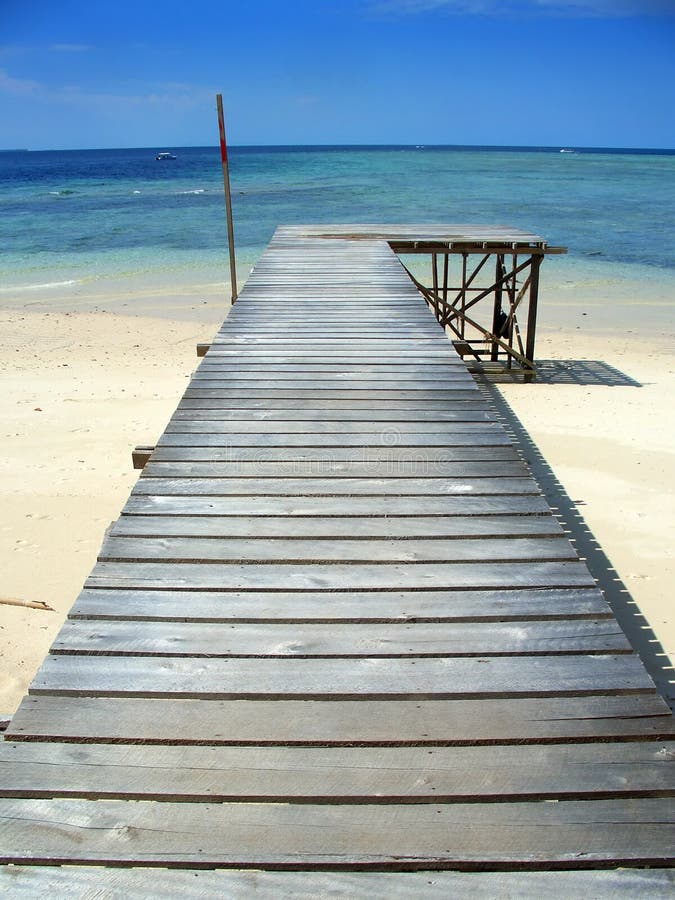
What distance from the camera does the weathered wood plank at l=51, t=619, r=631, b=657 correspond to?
247cm

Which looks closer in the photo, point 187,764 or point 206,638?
point 187,764

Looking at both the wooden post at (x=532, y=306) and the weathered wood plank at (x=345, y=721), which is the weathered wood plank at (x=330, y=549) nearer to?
the weathered wood plank at (x=345, y=721)

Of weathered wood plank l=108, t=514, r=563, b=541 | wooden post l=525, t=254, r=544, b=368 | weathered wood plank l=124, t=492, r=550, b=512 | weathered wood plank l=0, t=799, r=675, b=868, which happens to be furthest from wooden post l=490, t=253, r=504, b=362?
weathered wood plank l=0, t=799, r=675, b=868

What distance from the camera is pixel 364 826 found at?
185cm

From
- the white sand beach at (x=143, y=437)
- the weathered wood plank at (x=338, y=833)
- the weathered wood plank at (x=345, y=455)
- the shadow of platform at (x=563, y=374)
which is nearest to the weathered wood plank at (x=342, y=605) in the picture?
the weathered wood plank at (x=338, y=833)

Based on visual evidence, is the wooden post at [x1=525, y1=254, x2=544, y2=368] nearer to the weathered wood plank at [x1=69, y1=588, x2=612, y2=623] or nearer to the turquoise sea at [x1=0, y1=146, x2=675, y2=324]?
the turquoise sea at [x1=0, y1=146, x2=675, y2=324]

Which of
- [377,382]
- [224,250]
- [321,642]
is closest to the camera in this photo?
[321,642]

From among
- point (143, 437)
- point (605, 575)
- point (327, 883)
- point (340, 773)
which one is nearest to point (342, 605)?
point (340, 773)

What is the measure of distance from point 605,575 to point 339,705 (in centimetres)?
A: 421

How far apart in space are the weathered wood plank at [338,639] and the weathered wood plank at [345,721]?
0.74 feet

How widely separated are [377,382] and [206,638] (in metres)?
3.00

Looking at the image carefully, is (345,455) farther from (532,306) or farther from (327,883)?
(532,306)

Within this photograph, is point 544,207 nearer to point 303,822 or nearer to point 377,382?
point 377,382

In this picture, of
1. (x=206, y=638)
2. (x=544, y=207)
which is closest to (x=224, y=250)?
(x=544, y=207)
